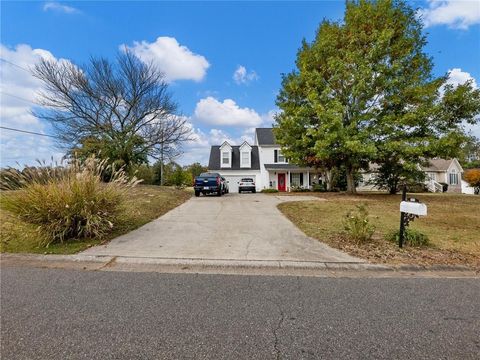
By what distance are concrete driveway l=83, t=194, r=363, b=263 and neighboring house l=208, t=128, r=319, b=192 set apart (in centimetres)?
2127

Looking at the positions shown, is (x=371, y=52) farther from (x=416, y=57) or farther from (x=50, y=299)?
(x=50, y=299)

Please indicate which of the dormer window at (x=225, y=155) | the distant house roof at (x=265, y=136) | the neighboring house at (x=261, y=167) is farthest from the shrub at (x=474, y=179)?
the dormer window at (x=225, y=155)

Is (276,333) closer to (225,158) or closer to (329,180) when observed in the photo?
(329,180)

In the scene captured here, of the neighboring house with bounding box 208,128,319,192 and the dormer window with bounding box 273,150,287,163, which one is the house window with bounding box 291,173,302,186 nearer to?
the neighboring house with bounding box 208,128,319,192

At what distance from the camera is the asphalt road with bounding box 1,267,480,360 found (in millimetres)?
2363

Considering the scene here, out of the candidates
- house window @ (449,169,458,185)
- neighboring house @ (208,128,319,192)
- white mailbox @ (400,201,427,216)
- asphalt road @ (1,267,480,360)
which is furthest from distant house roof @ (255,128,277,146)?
house window @ (449,169,458,185)

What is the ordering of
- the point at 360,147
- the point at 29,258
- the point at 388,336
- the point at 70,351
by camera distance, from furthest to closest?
the point at 360,147 < the point at 29,258 < the point at 388,336 < the point at 70,351

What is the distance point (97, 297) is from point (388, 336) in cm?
326

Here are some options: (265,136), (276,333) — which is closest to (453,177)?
(265,136)

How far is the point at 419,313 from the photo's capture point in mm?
3004

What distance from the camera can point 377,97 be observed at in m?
16.3

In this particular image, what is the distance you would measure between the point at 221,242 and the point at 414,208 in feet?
13.1

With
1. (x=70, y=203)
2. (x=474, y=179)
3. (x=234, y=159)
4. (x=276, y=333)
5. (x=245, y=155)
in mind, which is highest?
(x=245, y=155)

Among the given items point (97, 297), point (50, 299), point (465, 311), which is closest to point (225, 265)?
point (97, 297)
